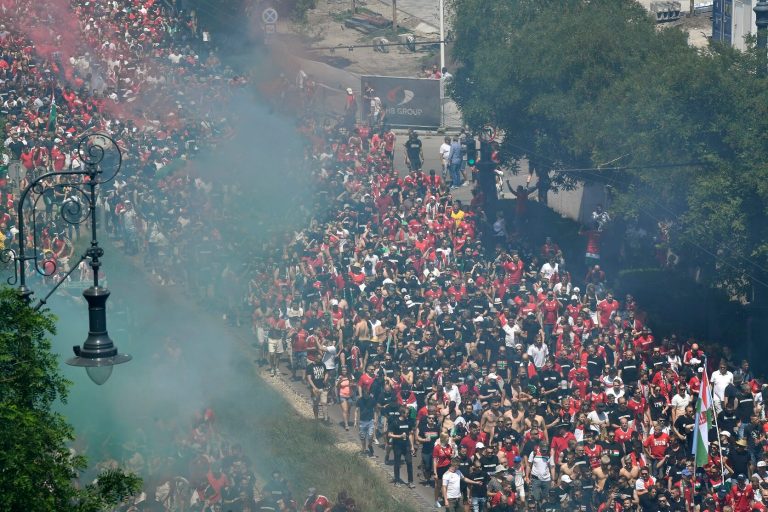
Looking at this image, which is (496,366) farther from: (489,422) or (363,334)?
(489,422)

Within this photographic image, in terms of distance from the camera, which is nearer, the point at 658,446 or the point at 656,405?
the point at 658,446

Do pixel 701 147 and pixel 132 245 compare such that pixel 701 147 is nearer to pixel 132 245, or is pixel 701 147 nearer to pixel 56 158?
pixel 132 245

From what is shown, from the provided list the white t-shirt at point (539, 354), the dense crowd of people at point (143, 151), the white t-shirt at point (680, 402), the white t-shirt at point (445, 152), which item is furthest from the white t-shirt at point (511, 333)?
the white t-shirt at point (445, 152)

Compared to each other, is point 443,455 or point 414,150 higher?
point 414,150

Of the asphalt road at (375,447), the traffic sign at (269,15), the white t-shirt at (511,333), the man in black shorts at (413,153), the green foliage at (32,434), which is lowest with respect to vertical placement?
the asphalt road at (375,447)

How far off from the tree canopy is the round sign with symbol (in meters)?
8.76

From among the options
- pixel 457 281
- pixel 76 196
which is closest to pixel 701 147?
pixel 457 281

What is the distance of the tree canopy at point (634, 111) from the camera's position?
28.2 metres

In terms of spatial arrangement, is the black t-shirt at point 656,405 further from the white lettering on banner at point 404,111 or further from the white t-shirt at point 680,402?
the white lettering on banner at point 404,111

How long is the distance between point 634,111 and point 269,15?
1848 cm

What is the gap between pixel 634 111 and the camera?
103 ft

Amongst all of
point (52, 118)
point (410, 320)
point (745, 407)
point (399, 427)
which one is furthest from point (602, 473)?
point (52, 118)

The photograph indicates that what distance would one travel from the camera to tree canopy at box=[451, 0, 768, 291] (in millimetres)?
28188

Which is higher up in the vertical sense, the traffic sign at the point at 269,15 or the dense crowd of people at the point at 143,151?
the traffic sign at the point at 269,15
